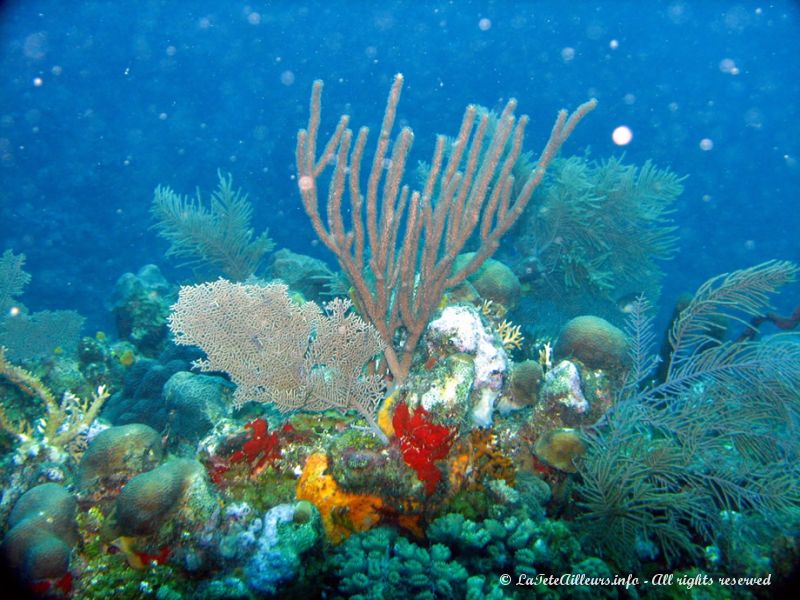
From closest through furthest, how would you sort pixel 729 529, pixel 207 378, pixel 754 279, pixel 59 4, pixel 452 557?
pixel 452 557 < pixel 729 529 < pixel 754 279 < pixel 207 378 < pixel 59 4

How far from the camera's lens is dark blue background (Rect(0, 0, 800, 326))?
31000 millimetres

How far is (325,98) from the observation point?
36.1 m

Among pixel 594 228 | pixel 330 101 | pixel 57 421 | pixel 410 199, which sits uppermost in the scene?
pixel 330 101


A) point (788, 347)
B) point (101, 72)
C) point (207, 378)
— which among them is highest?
point (101, 72)

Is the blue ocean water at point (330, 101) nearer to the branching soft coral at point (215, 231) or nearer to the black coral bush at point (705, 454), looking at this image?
the branching soft coral at point (215, 231)

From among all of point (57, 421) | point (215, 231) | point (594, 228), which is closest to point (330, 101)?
point (215, 231)

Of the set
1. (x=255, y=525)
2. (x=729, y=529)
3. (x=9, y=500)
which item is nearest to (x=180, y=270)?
(x=9, y=500)

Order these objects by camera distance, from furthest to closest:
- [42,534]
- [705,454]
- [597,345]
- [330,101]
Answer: [330,101], [597,345], [705,454], [42,534]

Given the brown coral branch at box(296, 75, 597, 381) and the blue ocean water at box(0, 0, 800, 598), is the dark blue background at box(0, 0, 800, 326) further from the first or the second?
the brown coral branch at box(296, 75, 597, 381)

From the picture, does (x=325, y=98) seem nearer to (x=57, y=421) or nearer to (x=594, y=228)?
(x=594, y=228)

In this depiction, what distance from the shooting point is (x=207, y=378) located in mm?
5934

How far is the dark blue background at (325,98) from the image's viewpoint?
1220 inches

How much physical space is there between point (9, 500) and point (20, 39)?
44.6 m

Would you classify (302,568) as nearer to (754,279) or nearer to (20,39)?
(754,279)
